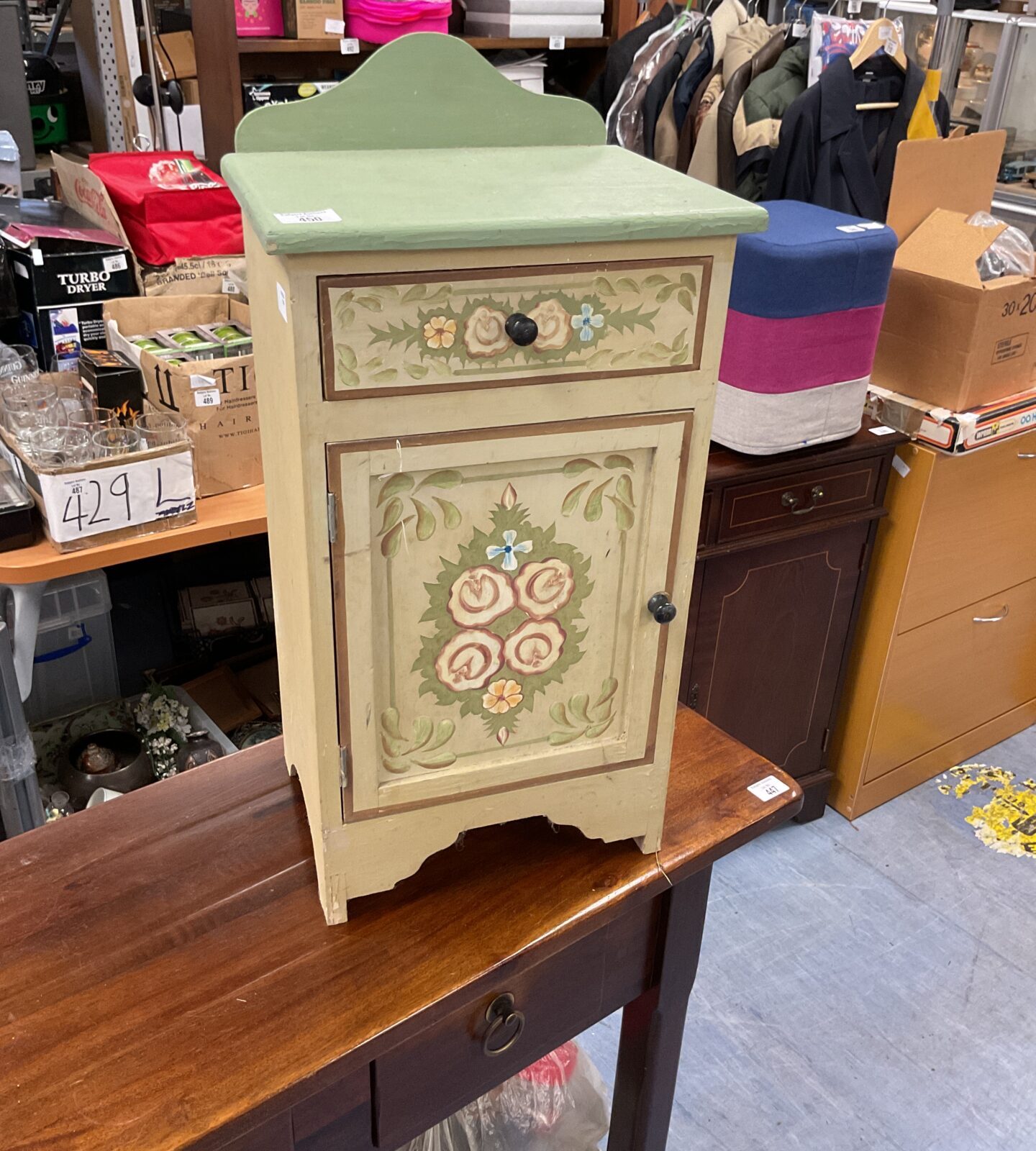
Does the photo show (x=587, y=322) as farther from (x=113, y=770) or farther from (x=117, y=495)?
(x=113, y=770)

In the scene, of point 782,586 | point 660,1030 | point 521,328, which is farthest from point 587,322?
point 782,586

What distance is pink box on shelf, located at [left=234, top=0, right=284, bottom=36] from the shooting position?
247 cm

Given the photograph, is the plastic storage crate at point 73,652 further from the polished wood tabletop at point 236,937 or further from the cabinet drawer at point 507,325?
the cabinet drawer at point 507,325

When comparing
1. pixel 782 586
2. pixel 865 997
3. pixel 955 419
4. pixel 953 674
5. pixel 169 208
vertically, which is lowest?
pixel 865 997

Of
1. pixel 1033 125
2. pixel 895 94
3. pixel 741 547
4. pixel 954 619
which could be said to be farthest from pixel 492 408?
pixel 1033 125

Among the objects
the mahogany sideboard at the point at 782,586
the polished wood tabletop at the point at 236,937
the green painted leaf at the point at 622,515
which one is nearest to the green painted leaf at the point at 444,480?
the green painted leaf at the point at 622,515

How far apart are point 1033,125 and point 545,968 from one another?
4052mm

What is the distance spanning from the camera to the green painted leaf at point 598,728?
33.7 inches

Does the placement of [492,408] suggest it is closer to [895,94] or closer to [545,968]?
[545,968]

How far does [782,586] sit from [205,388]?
3.51 feet

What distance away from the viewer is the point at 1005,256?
6.54 feet

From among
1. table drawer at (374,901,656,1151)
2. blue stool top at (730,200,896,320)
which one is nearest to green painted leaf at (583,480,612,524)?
table drawer at (374,901,656,1151)

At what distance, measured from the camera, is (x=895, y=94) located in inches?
108

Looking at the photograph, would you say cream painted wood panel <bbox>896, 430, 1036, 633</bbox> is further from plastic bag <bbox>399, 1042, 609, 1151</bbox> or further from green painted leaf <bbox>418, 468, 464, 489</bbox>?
green painted leaf <bbox>418, 468, 464, 489</bbox>
